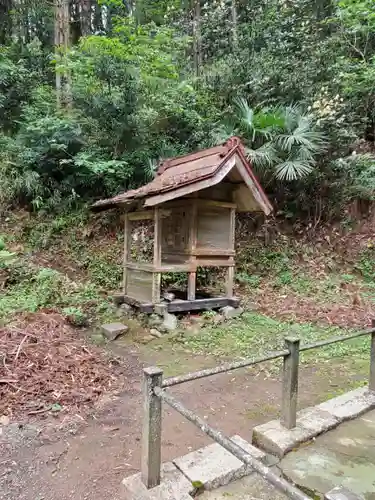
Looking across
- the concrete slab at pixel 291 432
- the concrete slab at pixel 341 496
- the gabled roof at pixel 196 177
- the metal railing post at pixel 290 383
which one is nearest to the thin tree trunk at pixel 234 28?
the gabled roof at pixel 196 177

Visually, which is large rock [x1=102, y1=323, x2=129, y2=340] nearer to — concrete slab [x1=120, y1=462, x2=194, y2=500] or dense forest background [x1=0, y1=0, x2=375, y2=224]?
concrete slab [x1=120, y1=462, x2=194, y2=500]

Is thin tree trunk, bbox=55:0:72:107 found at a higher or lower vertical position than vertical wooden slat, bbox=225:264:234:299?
higher

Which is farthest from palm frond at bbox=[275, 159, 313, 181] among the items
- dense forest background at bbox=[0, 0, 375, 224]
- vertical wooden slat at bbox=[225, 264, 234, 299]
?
vertical wooden slat at bbox=[225, 264, 234, 299]

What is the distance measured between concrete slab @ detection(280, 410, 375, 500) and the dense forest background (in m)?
6.57

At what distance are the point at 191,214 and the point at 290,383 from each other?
419 centimetres

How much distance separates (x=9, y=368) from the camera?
3795 millimetres

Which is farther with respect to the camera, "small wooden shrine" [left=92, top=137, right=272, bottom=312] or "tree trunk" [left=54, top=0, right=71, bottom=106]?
"tree trunk" [left=54, top=0, right=71, bottom=106]

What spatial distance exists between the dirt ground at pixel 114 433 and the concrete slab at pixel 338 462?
653 millimetres

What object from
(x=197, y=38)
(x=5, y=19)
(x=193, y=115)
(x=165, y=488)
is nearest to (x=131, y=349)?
(x=165, y=488)

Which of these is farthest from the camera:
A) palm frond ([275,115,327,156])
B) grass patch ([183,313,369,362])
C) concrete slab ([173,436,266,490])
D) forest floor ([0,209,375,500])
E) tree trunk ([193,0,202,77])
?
tree trunk ([193,0,202,77])

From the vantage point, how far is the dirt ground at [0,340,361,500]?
244 centimetres

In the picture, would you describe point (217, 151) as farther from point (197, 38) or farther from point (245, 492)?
point (197, 38)

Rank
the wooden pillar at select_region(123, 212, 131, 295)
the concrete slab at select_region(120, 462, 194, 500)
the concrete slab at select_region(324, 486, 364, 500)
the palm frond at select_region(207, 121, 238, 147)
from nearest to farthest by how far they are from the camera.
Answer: the concrete slab at select_region(324, 486, 364, 500)
the concrete slab at select_region(120, 462, 194, 500)
the wooden pillar at select_region(123, 212, 131, 295)
the palm frond at select_region(207, 121, 238, 147)

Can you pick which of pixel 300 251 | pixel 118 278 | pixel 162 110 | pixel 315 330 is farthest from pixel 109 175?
pixel 315 330
